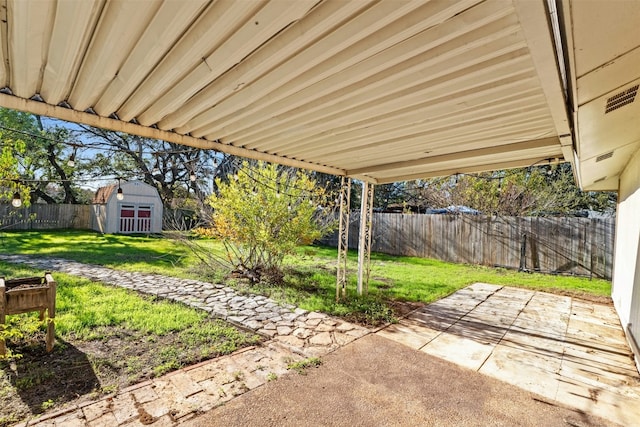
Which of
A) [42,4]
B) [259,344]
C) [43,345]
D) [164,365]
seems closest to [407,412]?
[259,344]

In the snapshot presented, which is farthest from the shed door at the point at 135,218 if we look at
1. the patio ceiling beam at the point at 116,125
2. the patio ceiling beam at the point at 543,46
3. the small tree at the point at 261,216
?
the patio ceiling beam at the point at 543,46

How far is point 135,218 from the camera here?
15078mm

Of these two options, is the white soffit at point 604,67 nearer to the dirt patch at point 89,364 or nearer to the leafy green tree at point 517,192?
the dirt patch at point 89,364

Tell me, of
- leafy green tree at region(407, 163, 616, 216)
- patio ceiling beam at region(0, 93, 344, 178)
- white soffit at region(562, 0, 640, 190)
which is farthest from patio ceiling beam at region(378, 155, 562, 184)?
leafy green tree at region(407, 163, 616, 216)

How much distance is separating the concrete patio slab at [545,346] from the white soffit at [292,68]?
225cm

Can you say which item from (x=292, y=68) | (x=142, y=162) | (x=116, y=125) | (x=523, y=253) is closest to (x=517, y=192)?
(x=523, y=253)

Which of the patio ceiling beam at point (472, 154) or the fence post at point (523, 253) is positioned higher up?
the patio ceiling beam at point (472, 154)

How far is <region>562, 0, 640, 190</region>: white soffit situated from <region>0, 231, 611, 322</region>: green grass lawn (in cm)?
328

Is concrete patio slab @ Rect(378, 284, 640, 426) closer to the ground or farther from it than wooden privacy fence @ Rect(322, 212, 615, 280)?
A: closer to the ground

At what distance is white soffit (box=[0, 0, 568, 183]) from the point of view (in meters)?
1.38

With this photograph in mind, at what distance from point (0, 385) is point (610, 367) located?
18.4ft

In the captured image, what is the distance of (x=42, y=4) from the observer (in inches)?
52.6

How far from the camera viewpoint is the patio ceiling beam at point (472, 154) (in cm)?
310

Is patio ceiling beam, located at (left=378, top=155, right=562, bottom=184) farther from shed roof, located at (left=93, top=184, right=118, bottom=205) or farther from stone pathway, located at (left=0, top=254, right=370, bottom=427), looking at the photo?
shed roof, located at (left=93, top=184, right=118, bottom=205)
